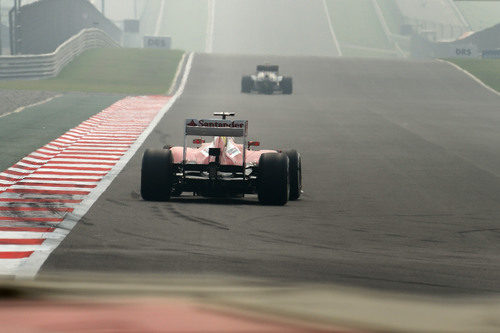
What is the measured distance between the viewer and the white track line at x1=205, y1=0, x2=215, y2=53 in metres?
106

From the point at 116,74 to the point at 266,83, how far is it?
33.8ft

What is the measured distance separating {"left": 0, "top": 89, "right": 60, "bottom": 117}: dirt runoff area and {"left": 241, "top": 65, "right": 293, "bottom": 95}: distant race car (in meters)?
10.6

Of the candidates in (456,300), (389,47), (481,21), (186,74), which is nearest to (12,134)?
(456,300)

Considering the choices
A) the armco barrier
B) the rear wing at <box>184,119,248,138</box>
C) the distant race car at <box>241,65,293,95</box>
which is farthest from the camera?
the distant race car at <box>241,65,293,95</box>

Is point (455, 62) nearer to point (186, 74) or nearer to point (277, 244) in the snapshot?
point (186, 74)

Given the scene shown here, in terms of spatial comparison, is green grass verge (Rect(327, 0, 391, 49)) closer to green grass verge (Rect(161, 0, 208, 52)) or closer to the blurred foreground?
green grass verge (Rect(161, 0, 208, 52))

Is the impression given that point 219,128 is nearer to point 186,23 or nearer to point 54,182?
point 54,182

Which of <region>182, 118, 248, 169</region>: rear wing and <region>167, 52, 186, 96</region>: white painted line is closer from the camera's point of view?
<region>182, 118, 248, 169</region>: rear wing

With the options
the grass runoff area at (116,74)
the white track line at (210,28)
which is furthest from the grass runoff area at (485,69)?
the white track line at (210,28)

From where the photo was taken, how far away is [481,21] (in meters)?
131

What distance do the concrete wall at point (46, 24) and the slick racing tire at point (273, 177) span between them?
43649 millimetres

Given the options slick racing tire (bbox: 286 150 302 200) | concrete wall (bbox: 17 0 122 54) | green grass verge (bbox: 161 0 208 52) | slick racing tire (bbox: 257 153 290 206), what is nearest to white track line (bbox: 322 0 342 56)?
green grass verge (bbox: 161 0 208 52)

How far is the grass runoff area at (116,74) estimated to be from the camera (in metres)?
49.0

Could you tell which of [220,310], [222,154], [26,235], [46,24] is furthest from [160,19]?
Answer: [220,310]
